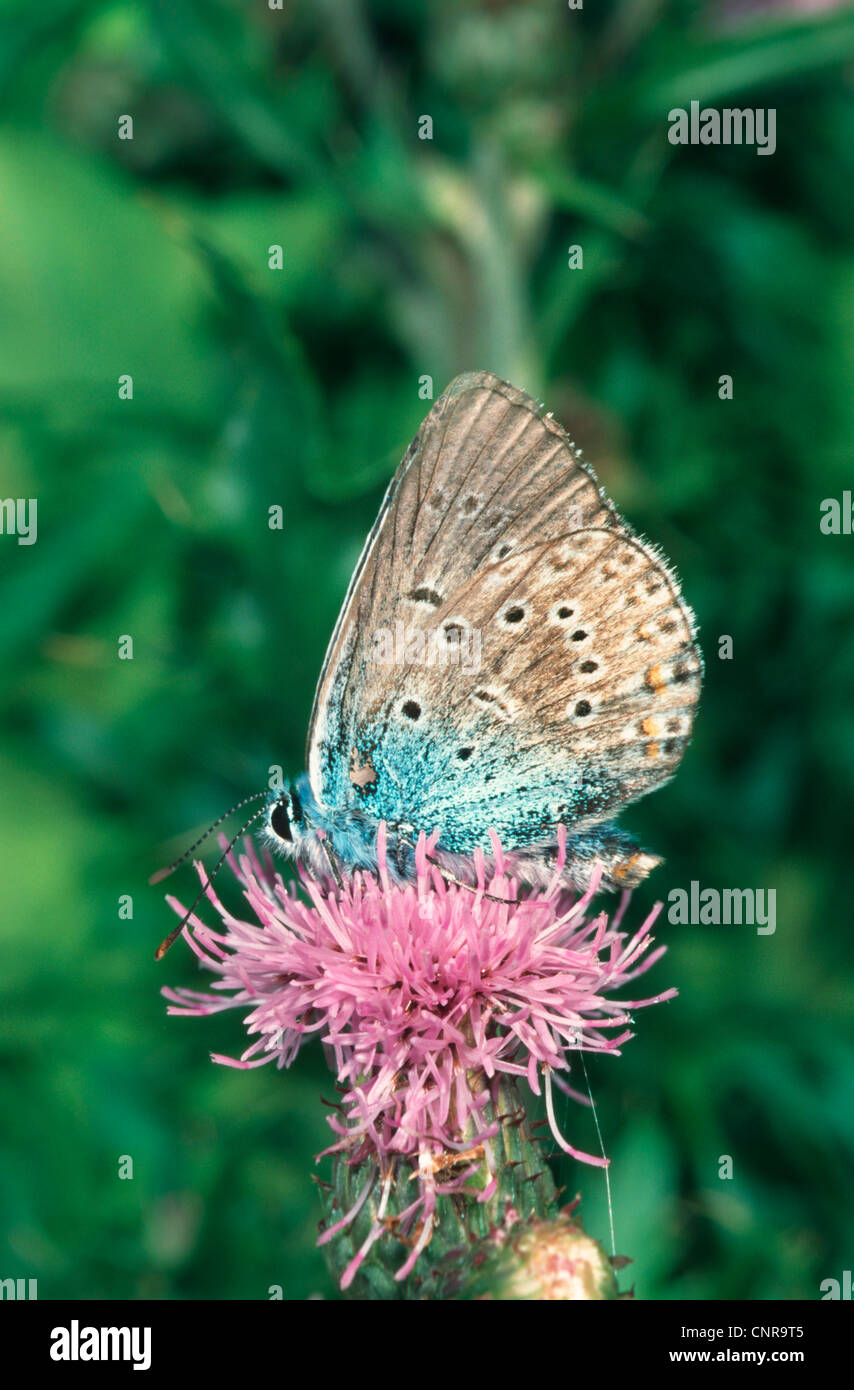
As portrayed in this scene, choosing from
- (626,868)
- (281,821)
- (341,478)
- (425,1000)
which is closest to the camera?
(425,1000)

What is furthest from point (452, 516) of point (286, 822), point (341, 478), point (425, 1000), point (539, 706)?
point (341, 478)

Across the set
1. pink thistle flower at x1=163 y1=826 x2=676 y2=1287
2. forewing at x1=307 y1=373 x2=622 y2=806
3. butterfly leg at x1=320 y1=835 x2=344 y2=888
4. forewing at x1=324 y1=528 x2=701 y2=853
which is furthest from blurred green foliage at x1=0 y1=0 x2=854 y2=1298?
pink thistle flower at x1=163 y1=826 x2=676 y2=1287

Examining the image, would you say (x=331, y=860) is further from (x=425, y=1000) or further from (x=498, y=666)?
(x=498, y=666)

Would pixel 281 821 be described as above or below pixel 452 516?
below

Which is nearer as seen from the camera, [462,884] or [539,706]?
[462,884]

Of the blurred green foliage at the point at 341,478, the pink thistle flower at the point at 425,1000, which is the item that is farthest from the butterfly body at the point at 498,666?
the blurred green foliage at the point at 341,478

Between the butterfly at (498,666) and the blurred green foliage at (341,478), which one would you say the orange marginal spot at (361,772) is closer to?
the butterfly at (498,666)

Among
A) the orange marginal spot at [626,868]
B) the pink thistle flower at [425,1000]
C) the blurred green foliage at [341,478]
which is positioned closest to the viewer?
the pink thistle flower at [425,1000]
